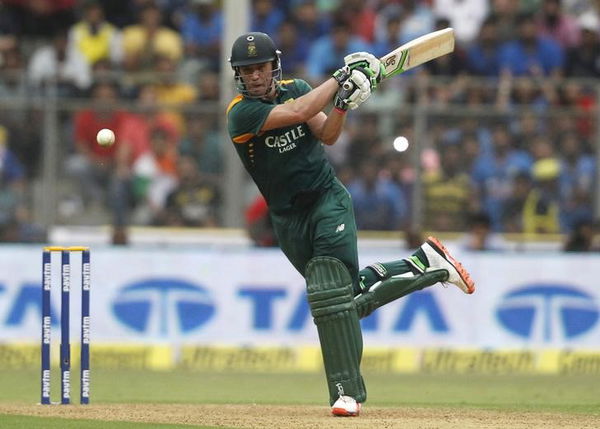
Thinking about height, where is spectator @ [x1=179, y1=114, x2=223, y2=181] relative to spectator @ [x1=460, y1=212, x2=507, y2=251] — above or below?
above

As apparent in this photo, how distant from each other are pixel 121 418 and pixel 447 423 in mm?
1729

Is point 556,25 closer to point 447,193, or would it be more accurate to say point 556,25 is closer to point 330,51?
point 330,51

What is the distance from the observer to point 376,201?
13.0 m

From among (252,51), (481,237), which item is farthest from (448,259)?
(481,237)

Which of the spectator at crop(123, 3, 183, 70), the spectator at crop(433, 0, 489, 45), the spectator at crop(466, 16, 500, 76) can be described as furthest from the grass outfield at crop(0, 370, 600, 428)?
the spectator at crop(433, 0, 489, 45)

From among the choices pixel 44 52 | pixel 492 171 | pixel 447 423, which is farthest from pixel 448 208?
pixel 447 423

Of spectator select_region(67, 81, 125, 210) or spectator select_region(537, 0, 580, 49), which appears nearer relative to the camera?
spectator select_region(67, 81, 125, 210)

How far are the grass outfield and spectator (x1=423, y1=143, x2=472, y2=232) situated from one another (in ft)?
6.22

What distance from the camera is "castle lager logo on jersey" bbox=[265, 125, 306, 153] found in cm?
740

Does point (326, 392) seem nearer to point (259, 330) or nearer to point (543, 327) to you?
point (259, 330)

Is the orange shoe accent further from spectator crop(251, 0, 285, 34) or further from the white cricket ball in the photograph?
spectator crop(251, 0, 285, 34)

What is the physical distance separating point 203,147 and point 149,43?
6.47 ft

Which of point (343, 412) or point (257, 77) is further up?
point (257, 77)

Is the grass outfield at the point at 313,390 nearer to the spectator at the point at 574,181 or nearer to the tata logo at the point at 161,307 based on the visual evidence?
the tata logo at the point at 161,307
